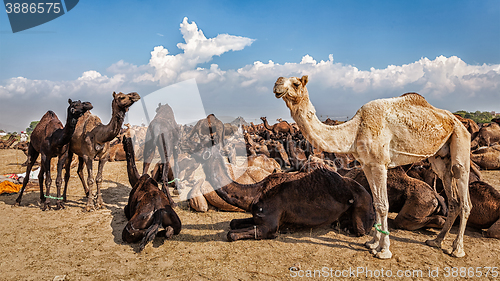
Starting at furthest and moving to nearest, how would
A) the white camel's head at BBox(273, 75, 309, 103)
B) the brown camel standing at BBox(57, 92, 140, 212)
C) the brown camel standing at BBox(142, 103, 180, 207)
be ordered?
the brown camel standing at BBox(142, 103, 180, 207), the brown camel standing at BBox(57, 92, 140, 212), the white camel's head at BBox(273, 75, 309, 103)

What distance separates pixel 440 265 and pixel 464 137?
2.37 meters

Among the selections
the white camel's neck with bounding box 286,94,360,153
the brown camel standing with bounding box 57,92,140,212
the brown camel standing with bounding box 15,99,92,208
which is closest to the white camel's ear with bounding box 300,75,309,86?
the white camel's neck with bounding box 286,94,360,153

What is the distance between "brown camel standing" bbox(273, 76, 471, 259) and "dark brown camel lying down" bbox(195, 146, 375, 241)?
2.91 feet

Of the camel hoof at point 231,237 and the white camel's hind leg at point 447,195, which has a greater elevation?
the white camel's hind leg at point 447,195

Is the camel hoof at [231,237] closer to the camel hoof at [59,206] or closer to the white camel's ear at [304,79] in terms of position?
the white camel's ear at [304,79]

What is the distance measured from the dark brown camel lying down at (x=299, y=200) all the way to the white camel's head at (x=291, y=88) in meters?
2.43

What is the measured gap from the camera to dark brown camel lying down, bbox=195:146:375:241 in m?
5.59

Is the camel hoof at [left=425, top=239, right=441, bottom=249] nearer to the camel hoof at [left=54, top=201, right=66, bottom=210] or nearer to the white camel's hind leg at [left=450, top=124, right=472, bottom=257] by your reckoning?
the white camel's hind leg at [left=450, top=124, right=472, bottom=257]

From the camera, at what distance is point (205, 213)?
7363 mm

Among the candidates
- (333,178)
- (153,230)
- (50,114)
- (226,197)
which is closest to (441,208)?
(333,178)

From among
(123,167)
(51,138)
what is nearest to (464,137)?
(51,138)

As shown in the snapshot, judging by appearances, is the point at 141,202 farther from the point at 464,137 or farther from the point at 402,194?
the point at 464,137

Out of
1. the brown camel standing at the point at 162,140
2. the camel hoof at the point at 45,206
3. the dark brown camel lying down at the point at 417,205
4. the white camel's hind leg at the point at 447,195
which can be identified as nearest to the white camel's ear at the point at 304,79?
the white camel's hind leg at the point at 447,195

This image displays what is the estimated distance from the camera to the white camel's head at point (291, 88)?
156 inches
